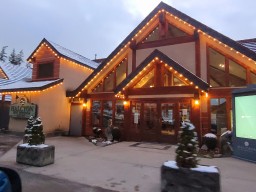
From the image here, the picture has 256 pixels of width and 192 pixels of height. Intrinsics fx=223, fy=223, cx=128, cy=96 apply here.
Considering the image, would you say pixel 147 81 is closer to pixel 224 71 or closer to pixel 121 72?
pixel 121 72

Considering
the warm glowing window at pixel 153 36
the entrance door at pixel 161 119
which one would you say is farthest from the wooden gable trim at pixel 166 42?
the entrance door at pixel 161 119

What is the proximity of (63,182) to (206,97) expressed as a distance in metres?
9.09

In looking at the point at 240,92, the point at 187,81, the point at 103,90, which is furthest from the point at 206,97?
the point at 103,90

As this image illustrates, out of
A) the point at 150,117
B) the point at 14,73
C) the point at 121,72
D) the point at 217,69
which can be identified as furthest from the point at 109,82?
the point at 14,73

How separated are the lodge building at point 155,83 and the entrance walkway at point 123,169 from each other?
3125 millimetres

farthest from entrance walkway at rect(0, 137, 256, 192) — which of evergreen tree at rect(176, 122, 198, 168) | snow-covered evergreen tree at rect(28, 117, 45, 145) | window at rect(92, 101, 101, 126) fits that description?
window at rect(92, 101, 101, 126)

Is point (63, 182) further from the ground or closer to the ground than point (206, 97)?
closer to the ground

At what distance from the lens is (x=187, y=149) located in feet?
17.1

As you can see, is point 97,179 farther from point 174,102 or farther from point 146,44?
point 146,44

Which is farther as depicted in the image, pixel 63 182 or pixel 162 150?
pixel 162 150

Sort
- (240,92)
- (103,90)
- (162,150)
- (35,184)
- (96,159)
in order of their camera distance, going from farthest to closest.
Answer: (103,90) < (162,150) < (240,92) < (96,159) < (35,184)

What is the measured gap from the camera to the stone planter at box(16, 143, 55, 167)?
24.2 ft

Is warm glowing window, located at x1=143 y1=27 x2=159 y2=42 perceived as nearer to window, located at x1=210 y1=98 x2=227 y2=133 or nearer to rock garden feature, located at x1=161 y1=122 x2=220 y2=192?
window, located at x1=210 y1=98 x2=227 y2=133

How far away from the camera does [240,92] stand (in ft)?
30.6
